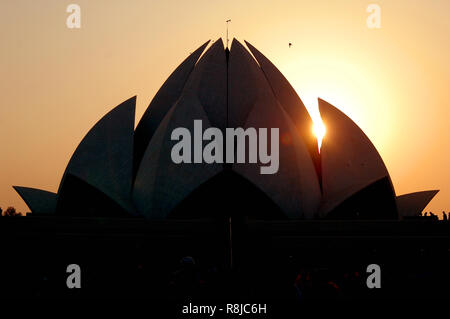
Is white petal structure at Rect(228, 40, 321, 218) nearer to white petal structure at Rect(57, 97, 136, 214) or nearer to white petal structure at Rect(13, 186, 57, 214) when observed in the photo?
white petal structure at Rect(57, 97, 136, 214)

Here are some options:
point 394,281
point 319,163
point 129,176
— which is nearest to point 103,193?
point 129,176

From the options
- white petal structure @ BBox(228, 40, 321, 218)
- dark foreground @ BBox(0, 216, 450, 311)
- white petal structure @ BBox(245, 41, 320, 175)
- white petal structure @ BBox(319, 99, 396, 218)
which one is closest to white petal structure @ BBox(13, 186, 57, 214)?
dark foreground @ BBox(0, 216, 450, 311)

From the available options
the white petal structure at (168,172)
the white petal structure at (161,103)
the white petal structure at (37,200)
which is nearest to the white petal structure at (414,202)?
the white petal structure at (168,172)

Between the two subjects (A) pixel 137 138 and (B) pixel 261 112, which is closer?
(B) pixel 261 112

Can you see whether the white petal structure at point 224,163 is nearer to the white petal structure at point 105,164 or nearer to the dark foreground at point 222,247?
the white petal structure at point 105,164

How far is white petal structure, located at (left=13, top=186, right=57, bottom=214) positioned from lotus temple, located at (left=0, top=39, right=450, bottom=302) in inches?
1.3

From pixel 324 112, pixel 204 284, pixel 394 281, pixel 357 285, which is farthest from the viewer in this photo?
pixel 324 112

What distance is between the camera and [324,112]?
21.7 metres

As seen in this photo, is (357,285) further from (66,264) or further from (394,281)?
(66,264)

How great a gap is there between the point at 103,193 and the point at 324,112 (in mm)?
6989

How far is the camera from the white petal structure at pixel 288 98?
888 inches

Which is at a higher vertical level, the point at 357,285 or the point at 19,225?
the point at 19,225

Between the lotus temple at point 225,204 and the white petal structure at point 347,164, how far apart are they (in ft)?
0.12
